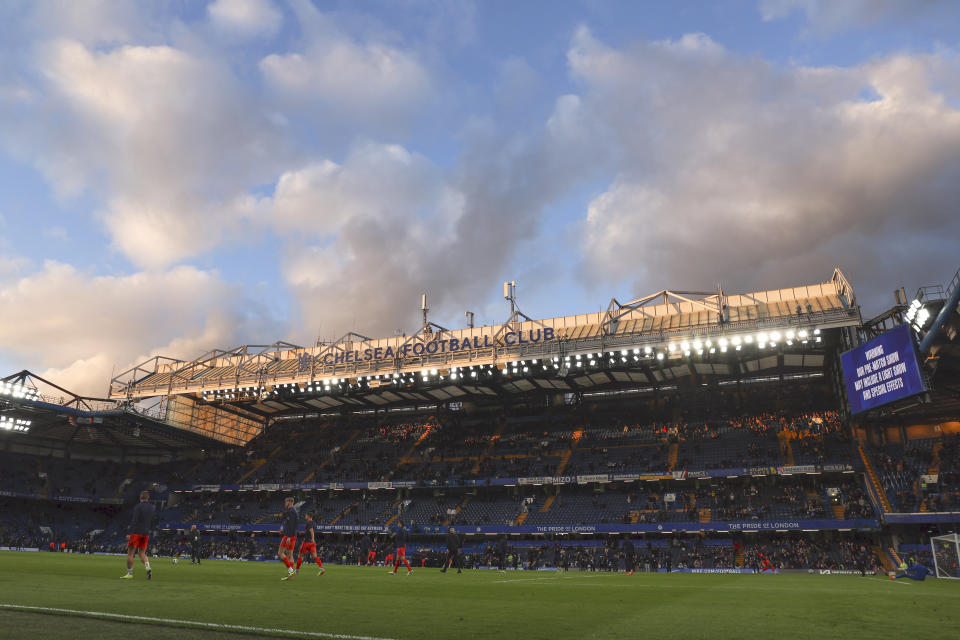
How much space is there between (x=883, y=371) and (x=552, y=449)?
27252mm

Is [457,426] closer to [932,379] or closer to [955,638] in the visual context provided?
[932,379]

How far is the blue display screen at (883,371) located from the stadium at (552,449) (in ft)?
0.45

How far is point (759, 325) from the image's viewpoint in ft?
138

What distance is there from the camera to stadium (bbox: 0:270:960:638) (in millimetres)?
37344

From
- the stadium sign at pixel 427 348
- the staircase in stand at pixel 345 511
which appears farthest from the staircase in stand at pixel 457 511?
the stadium sign at pixel 427 348

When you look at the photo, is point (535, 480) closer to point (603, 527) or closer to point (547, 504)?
point (547, 504)

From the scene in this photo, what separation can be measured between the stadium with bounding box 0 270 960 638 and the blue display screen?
0.14 meters

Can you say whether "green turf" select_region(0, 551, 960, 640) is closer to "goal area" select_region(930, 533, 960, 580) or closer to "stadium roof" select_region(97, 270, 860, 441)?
"goal area" select_region(930, 533, 960, 580)

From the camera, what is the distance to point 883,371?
114 feet

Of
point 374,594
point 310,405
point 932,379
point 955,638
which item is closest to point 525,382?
point 310,405

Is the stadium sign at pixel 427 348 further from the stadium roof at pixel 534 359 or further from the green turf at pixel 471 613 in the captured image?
the green turf at pixel 471 613

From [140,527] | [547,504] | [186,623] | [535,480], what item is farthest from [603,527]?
[186,623]

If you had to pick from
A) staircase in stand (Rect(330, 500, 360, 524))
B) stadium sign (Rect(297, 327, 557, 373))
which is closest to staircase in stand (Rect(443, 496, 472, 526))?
staircase in stand (Rect(330, 500, 360, 524))

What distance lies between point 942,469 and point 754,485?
37.8 feet
